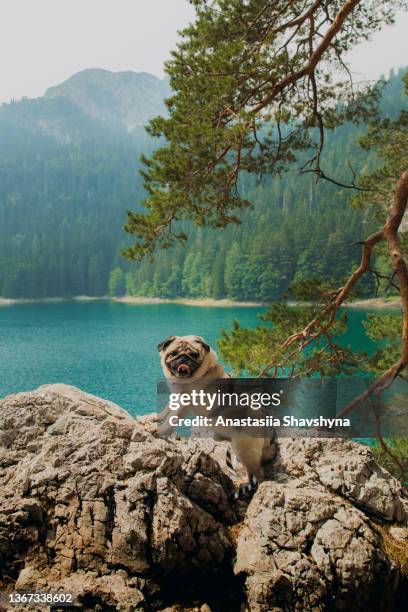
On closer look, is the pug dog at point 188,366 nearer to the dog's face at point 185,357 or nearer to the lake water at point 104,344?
the dog's face at point 185,357

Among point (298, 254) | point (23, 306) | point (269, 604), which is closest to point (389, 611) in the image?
point (269, 604)

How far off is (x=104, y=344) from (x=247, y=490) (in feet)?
122

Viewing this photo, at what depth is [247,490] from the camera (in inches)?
188

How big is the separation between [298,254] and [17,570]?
2392 inches

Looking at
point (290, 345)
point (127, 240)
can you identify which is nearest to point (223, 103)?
point (290, 345)

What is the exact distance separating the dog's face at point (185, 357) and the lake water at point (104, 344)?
1788 cm

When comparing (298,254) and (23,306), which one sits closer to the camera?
(298,254)

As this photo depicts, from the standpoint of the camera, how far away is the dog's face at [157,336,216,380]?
4.16 m

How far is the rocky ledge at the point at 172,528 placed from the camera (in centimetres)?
392

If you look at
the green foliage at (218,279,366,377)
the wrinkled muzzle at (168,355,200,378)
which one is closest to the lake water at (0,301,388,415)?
the green foliage at (218,279,366,377)

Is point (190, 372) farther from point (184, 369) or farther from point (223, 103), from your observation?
point (223, 103)

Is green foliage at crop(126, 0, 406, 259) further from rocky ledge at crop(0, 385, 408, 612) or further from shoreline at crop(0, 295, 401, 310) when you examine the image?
shoreline at crop(0, 295, 401, 310)

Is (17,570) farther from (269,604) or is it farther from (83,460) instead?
(269,604)

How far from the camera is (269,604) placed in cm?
393
